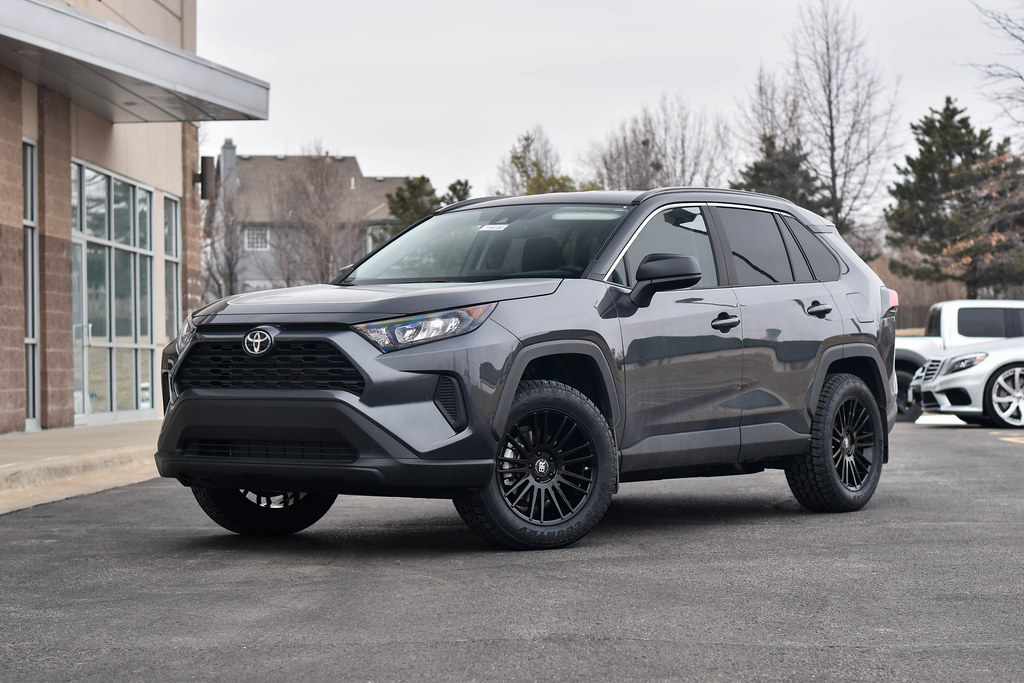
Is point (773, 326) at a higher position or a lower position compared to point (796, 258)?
lower

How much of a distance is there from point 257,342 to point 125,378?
13.5 meters

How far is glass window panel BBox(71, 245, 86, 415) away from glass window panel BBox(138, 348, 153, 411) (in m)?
2.13

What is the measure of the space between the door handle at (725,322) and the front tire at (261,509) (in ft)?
7.48

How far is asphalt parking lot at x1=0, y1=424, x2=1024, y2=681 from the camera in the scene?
4.49 metres

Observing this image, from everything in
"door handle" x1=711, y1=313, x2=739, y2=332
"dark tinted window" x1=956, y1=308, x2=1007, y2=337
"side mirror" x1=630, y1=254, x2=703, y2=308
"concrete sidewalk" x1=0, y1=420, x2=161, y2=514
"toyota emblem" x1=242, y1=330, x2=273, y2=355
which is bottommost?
"concrete sidewalk" x1=0, y1=420, x2=161, y2=514

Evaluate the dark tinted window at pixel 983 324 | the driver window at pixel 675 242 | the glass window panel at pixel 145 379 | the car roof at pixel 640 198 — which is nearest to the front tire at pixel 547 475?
the driver window at pixel 675 242

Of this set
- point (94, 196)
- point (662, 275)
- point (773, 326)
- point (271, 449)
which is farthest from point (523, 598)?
point (94, 196)

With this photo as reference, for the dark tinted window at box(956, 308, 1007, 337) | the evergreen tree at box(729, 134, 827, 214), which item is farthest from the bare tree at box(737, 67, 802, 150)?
the dark tinted window at box(956, 308, 1007, 337)

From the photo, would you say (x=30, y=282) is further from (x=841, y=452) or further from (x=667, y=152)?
(x=667, y=152)

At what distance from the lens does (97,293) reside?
18219 millimetres

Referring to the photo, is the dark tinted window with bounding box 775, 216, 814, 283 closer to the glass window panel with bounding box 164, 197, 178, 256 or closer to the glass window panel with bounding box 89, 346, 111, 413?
the glass window panel with bounding box 89, 346, 111, 413

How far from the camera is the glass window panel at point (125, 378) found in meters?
18.9

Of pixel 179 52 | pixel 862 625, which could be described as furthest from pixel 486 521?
pixel 179 52

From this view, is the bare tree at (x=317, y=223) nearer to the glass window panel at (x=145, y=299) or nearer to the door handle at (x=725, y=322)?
the glass window panel at (x=145, y=299)
